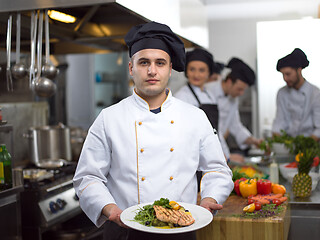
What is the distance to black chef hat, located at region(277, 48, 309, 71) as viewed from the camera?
7.76 ft

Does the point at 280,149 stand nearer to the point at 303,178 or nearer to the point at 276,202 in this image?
the point at 303,178

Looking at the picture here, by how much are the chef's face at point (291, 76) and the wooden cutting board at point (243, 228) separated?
866 millimetres

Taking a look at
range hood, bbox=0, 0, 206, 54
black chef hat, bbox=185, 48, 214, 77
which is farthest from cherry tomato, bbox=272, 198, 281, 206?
black chef hat, bbox=185, 48, 214, 77

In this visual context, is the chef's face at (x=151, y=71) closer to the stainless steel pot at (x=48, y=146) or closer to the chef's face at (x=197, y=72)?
the chef's face at (x=197, y=72)

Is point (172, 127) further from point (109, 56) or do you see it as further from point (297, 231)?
point (109, 56)

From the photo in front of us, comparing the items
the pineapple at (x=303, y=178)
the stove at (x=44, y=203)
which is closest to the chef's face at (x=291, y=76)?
the pineapple at (x=303, y=178)

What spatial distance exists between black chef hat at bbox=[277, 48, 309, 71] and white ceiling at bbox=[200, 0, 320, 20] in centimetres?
336

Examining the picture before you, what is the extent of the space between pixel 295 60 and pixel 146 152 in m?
1.15

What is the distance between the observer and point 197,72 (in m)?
3.07

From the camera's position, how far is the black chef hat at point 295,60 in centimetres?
237

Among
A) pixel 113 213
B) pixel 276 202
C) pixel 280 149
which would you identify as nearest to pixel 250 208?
pixel 276 202

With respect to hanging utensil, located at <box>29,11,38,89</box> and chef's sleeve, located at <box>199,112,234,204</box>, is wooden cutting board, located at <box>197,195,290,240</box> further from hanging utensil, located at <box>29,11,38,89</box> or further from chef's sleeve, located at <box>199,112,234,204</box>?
hanging utensil, located at <box>29,11,38,89</box>

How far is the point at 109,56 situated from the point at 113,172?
4.80 m

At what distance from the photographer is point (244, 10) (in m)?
6.38
